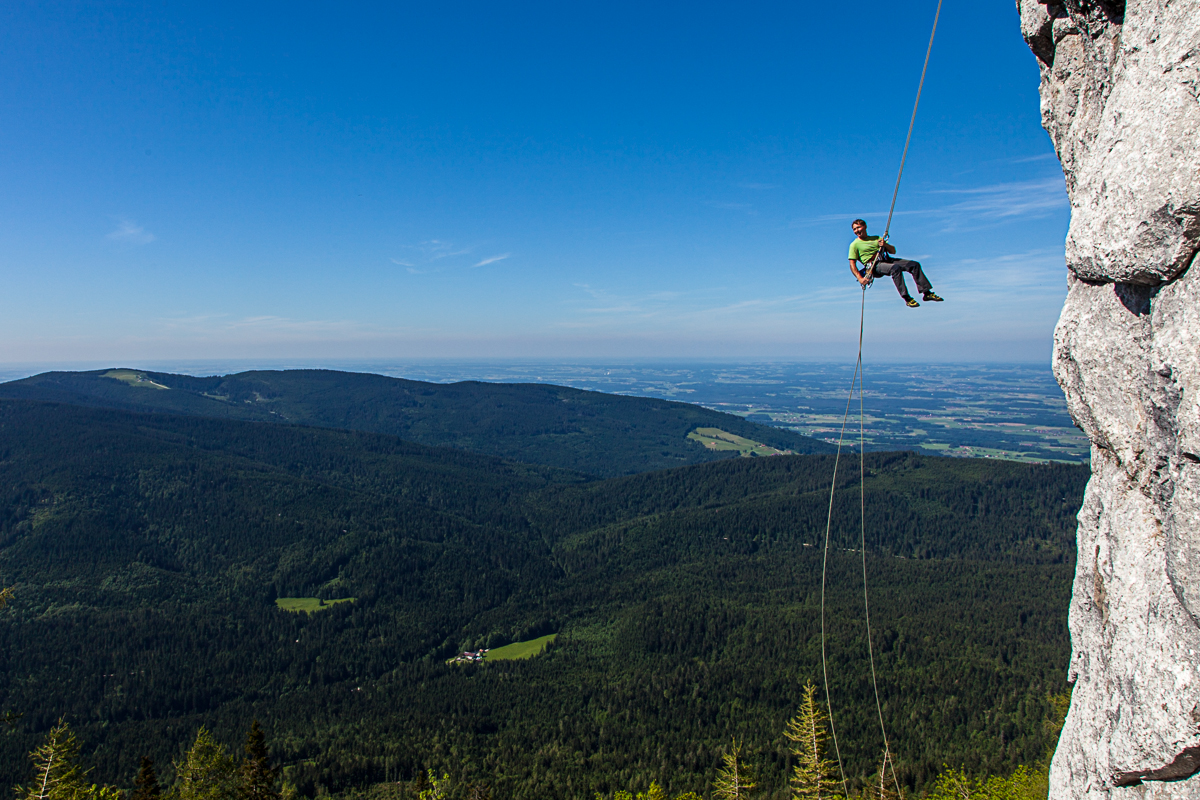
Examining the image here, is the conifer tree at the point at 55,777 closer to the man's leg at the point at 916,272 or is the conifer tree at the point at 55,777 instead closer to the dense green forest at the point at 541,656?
the man's leg at the point at 916,272

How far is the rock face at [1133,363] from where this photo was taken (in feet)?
25.1

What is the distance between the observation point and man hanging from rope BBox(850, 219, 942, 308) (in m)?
13.7

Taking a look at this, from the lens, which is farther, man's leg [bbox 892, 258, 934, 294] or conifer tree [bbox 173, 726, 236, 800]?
conifer tree [bbox 173, 726, 236, 800]

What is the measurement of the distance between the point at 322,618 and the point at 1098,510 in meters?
177

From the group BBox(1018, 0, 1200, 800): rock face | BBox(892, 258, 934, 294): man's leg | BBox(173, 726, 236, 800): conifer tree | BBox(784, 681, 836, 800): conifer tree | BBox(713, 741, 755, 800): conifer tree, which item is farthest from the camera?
BBox(713, 741, 755, 800): conifer tree

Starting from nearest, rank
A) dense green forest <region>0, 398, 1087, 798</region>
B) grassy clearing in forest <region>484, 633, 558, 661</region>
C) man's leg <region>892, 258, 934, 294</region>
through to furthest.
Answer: man's leg <region>892, 258, 934, 294</region> → dense green forest <region>0, 398, 1087, 798</region> → grassy clearing in forest <region>484, 633, 558, 661</region>

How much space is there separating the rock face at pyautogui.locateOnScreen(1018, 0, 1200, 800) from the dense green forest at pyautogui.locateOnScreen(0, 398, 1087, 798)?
236ft

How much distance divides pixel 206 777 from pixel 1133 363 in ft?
134

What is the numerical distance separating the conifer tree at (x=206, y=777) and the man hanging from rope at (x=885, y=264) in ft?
124

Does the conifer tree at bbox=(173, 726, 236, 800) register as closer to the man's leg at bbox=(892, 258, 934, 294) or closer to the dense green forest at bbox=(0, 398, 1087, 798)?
the man's leg at bbox=(892, 258, 934, 294)

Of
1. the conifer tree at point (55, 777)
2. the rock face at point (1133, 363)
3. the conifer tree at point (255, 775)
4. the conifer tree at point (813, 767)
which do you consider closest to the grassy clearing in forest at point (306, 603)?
the conifer tree at point (255, 775)

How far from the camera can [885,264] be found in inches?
560

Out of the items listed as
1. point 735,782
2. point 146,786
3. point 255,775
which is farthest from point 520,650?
point 735,782

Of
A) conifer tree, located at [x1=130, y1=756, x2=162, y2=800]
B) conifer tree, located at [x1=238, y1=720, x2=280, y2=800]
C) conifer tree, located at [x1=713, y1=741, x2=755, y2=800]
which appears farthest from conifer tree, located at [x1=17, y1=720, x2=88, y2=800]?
conifer tree, located at [x1=713, y1=741, x2=755, y2=800]
